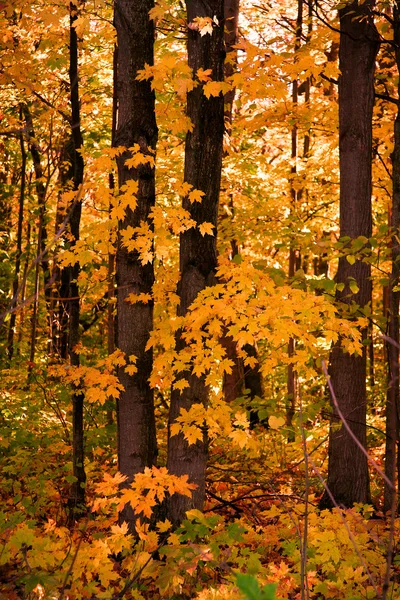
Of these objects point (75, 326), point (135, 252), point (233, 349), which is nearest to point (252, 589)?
point (135, 252)

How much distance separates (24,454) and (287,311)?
4.96 metres

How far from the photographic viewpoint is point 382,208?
13555mm

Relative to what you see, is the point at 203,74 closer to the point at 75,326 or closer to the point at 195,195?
the point at 195,195

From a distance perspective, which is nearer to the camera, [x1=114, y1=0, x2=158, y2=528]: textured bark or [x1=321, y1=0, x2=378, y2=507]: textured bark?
[x1=114, y1=0, x2=158, y2=528]: textured bark

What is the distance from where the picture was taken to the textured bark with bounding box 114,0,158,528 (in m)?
5.91

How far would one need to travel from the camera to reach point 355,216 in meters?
7.30

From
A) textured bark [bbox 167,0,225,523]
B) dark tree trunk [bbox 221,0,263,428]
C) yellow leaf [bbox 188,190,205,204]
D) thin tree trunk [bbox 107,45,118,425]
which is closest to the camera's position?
yellow leaf [bbox 188,190,205,204]

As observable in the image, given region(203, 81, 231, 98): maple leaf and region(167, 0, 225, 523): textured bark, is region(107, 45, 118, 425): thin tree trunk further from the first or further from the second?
region(203, 81, 231, 98): maple leaf

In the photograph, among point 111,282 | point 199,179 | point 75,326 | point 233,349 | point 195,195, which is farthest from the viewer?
point 233,349

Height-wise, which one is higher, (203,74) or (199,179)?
(203,74)

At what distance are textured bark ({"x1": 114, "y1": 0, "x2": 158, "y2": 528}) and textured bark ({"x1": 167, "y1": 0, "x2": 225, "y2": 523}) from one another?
34 centimetres

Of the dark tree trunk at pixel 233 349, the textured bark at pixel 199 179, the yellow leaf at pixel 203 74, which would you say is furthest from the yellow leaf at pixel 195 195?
the dark tree trunk at pixel 233 349

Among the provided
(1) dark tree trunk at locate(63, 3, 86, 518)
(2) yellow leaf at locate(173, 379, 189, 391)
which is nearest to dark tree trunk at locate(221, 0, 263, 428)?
(1) dark tree trunk at locate(63, 3, 86, 518)

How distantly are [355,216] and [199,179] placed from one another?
7.50ft
